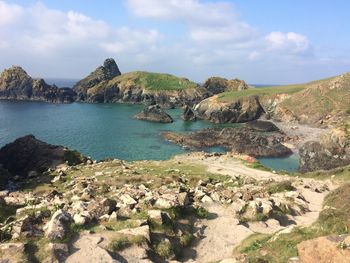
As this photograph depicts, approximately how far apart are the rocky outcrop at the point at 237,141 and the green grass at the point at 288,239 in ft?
192

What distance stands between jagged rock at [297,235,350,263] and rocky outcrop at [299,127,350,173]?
50746mm

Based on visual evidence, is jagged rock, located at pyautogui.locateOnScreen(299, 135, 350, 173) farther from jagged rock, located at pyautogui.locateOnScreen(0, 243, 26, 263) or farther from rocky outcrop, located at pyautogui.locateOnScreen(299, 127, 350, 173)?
jagged rock, located at pyautogui.locateOnScreen(0, 243, 26, 263)

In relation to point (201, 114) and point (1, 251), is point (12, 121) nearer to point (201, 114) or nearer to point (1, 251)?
point (201, 114)

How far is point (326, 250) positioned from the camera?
15836 millimetres

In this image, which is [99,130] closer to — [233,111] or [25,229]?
[233,111]

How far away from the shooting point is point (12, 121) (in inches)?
5017

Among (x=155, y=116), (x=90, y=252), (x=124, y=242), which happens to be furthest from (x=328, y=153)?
(x=155, y=116)

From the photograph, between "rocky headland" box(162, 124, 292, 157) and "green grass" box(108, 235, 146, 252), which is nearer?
"green grass" box(108, 235, 146, 252)

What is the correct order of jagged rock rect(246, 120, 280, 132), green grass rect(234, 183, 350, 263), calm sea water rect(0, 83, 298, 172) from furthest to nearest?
jagged rock rect(246, 120, 280, 132), calm sea water rect(0, 83, 298, 172), green grass rect(234, 183, 350, 263)

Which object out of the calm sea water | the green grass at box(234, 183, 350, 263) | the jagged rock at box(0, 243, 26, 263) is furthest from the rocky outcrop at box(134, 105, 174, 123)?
the jagged rock at box(0, 243, 26, 263)

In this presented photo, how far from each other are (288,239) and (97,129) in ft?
326

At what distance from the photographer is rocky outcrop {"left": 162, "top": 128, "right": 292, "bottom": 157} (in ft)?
278

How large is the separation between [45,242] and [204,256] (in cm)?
886

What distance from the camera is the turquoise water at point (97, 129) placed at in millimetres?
84375
